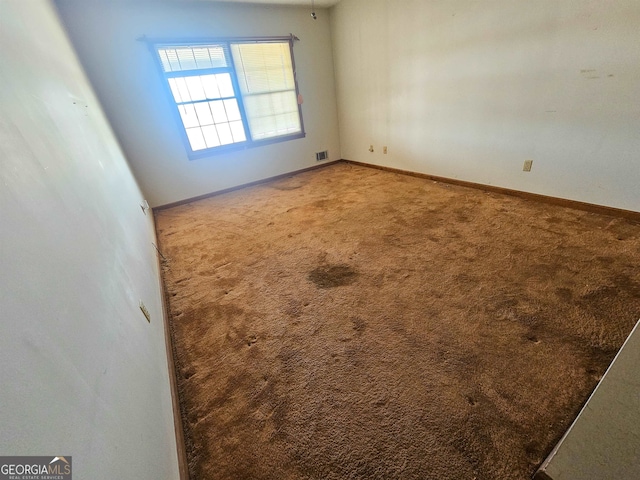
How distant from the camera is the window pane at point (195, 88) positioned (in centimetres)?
370

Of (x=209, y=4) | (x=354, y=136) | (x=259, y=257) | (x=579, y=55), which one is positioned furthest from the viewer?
(x=354, y=136)

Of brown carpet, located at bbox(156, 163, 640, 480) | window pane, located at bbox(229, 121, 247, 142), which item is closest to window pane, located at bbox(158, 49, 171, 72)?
window pane, located at bbox(229, 121, 247, 142)

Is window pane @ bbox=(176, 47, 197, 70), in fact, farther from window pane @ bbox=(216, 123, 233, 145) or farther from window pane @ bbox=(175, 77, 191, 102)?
window pane @ bbox=(216, 123, 233, 145)

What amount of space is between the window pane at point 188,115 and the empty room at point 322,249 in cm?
4

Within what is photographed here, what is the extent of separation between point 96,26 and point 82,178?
3217 mm

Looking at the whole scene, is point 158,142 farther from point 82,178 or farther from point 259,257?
point 82,178

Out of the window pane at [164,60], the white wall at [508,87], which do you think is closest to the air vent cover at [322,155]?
the white wall at [508,87]

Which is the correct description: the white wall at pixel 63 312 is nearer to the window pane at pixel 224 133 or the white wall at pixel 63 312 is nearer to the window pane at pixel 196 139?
the window pane at pixel 196 139

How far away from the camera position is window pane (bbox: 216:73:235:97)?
152 inches

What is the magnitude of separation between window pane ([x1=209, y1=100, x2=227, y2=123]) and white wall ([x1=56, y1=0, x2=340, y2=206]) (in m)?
0.53

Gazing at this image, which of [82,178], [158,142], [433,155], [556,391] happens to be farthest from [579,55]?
[158,142]

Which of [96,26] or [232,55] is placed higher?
[96,26]

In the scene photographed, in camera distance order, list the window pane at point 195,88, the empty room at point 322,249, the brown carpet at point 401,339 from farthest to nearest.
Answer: the window pane at point 195,88 < the brown carpet at point 401,339 < the empty room at point 322,249

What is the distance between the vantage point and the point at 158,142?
3.69m
